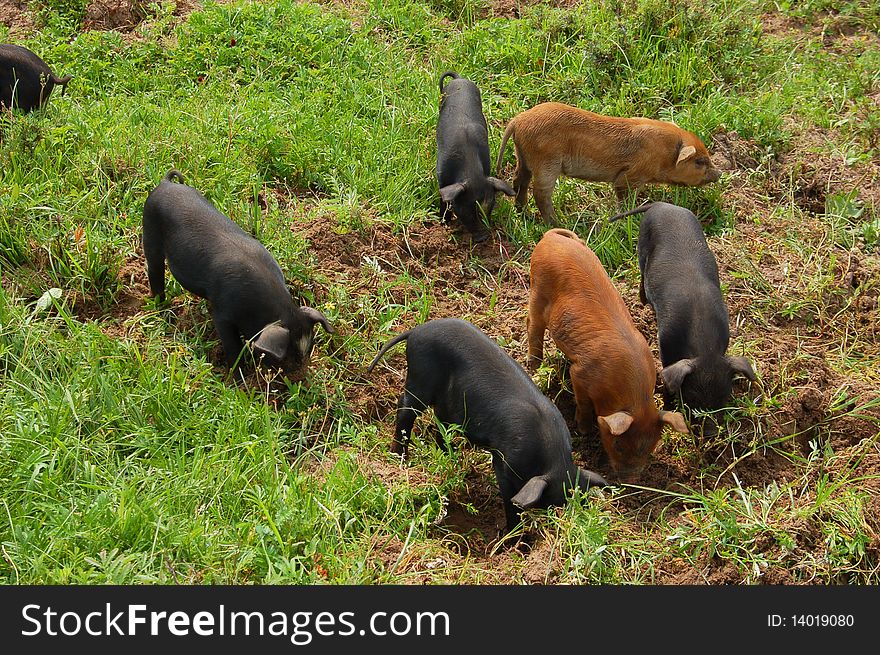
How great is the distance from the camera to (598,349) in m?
5.68

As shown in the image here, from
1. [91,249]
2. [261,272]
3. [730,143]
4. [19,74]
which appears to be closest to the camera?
[261,272]

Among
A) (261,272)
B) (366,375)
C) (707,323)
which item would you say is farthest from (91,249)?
(707,323)

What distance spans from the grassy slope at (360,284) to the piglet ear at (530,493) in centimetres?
23

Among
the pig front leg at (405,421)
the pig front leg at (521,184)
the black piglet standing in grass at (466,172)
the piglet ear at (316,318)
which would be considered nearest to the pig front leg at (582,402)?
the pig front leg at (405,421)

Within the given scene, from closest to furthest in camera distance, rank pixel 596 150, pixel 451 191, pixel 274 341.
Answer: pixel 274 341 < pixel 451 191 < pixel 596 150

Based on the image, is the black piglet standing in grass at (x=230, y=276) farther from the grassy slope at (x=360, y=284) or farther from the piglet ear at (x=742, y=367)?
the piglet ear at (x=742, y=367)

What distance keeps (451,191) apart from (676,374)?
246cm

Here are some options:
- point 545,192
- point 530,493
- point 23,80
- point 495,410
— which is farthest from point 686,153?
point 23,80

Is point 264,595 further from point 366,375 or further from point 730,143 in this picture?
point 730,143

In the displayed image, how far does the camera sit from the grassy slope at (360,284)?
15.9 ft

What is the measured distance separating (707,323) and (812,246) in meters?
2.15

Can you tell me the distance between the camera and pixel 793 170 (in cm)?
828

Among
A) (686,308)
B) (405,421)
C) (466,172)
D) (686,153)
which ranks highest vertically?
(686,153)

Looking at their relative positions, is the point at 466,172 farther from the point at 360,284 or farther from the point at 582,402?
the point at 582,402
